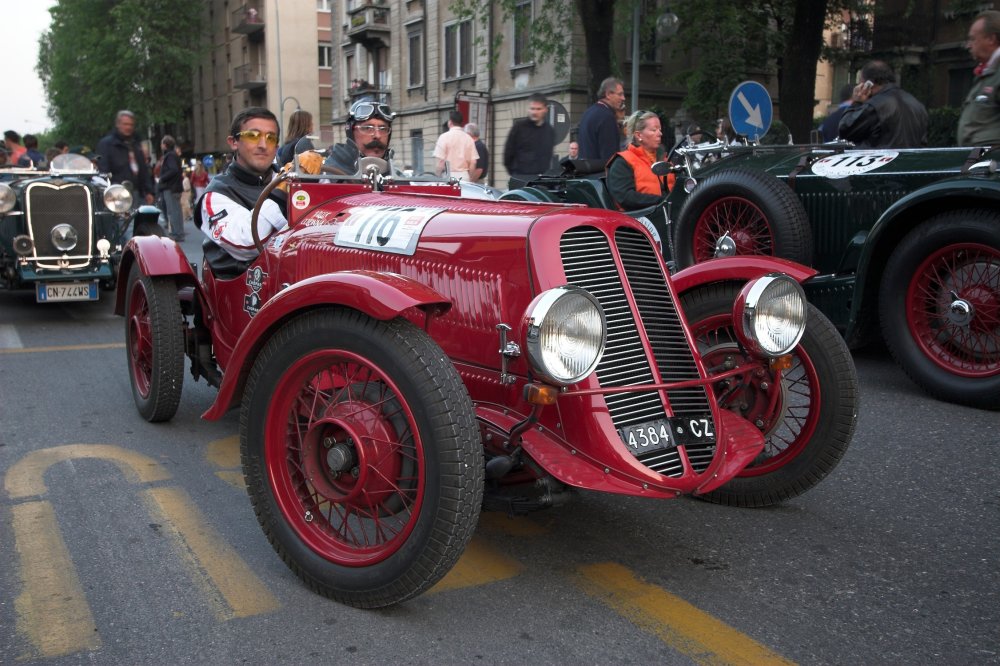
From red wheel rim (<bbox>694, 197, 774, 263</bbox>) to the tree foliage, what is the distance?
4600 centimetres

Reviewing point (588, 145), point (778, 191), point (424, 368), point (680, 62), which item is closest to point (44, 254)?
point (588, 145)

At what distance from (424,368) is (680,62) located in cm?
2929

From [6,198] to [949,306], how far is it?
7.49 meters

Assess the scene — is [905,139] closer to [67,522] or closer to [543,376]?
[543,376]

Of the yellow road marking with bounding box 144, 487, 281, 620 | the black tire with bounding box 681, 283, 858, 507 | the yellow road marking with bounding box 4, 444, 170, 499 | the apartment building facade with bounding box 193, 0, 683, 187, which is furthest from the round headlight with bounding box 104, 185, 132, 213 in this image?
the apartment building facade with bounding box 193, 0, 683, 187

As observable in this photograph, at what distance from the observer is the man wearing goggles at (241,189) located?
429 centimetres

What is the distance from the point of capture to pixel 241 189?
15.3 ft

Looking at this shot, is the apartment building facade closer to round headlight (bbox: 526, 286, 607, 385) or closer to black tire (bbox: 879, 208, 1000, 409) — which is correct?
black tire (bbox: 879, 208, 1000, 409)

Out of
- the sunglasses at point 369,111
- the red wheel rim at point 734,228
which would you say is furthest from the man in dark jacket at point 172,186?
the sunglasses at point 369,111

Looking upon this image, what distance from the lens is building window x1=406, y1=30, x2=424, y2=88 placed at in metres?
36.5

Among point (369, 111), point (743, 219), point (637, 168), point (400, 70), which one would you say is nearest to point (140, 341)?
point (369, 111)

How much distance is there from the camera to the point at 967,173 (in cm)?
510

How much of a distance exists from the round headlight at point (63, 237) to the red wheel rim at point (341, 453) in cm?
611

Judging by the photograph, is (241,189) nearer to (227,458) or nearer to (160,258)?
(160,258)
